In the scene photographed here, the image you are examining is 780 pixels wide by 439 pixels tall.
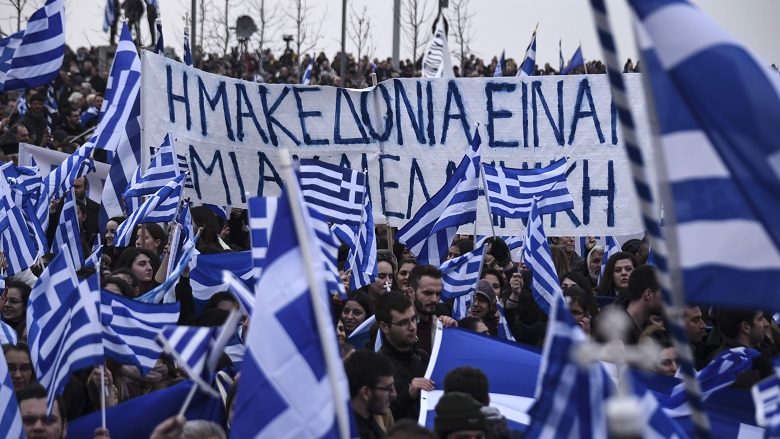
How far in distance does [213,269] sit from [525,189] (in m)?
3.11

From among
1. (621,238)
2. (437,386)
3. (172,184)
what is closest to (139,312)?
(437,386)

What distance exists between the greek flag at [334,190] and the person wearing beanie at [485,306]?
3.96 ft

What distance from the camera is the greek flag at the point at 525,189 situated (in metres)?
11.8

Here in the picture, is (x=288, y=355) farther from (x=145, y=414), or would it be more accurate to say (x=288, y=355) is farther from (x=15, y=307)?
(x=15, y=307)

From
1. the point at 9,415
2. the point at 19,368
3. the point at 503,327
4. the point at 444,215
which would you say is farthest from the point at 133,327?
the point at 444,215

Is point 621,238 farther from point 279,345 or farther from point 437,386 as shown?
point 279,345

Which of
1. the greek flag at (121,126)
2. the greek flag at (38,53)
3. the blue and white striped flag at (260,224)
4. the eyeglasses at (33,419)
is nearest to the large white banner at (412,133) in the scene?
the greek flag at (121,126)

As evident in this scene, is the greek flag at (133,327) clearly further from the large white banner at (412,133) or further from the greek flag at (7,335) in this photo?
the large white banner at (412,133)

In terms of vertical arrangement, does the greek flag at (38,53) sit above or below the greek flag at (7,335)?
above

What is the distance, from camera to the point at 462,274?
10.2 m

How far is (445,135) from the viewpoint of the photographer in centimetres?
1325

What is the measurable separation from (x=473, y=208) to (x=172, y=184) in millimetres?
2344

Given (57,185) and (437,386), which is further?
(57,185)

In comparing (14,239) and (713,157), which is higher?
(713,157)
